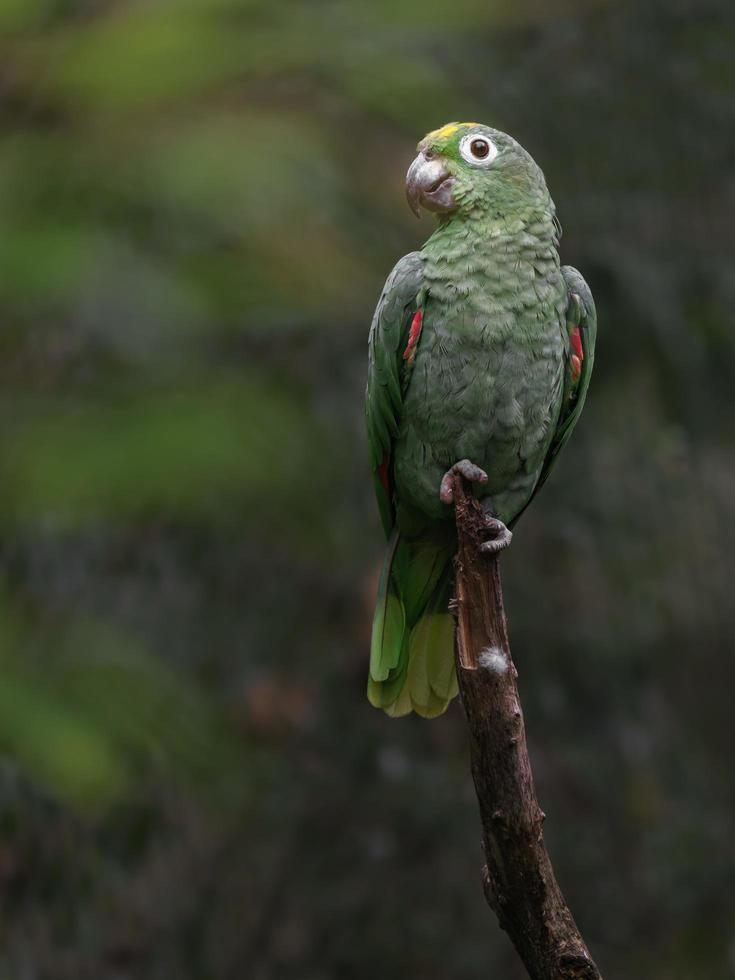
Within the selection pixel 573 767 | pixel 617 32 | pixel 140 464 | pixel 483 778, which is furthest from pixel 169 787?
pixel 617 32

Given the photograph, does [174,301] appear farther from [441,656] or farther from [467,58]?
[441,656]

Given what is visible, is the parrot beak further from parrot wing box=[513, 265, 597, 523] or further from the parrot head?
parrot wing box=[513, 265, 597, 523]

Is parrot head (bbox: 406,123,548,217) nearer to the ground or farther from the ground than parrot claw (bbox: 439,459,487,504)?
farther from the ground

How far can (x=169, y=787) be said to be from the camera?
14.4 feet

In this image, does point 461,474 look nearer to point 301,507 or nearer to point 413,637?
point 413,637

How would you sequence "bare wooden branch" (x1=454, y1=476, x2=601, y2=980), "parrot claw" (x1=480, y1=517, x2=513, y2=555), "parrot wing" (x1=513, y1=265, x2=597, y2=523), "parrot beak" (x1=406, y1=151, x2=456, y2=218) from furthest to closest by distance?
"parrot wing" (x1=513, y1=265, x2=597, y2=523) < "parrot beak" (x1=406, y1=151, x2=456, y2=218) < "parrot claw" (x1=480, y1=517, x2=513, y2=555) < "bare wooden branch" (x1=454, y1=476, x2=601, y2=980)

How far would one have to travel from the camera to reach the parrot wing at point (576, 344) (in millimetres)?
2576

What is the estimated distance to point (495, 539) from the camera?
7.63ft

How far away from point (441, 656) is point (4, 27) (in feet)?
13.3

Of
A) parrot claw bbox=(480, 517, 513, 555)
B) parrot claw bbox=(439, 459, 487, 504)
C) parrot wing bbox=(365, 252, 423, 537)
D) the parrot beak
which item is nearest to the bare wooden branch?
parrot claw bbox=(480, 517, 513, 555)

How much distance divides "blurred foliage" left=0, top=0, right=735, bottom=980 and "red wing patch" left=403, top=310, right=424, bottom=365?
6.85ft

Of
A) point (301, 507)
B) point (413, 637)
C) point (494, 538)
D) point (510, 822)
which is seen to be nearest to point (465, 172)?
point (494, 538)

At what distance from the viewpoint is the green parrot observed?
243 centimetres

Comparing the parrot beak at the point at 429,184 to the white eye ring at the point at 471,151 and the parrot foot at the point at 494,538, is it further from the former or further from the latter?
the parrot foot at the point at 494,538
